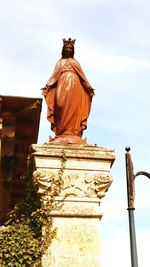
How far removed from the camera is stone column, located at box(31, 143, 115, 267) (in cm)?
745

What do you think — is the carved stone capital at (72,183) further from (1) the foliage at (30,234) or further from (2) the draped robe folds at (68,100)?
(2) the draped robe folds at (68,100)

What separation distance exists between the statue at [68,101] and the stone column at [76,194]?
418 millimetres

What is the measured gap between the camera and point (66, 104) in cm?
862

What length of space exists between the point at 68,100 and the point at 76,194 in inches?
64.1

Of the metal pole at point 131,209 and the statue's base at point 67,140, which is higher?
the statue's base at point 67,140

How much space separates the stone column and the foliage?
0.32 ft

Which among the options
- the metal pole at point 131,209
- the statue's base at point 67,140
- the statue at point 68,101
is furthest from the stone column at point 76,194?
the metal pole at point 131,209

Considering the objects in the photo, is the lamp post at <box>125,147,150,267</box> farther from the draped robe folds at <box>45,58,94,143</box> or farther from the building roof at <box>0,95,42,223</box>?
the building roof at <box>0,95,42,223</box>

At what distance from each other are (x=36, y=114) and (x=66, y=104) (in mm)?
1299

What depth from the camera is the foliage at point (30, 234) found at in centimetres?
751

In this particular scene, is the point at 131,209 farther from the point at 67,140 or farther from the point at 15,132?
the point at 15,132

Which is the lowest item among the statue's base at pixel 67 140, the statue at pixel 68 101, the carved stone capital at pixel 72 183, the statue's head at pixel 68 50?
the carved stone capital at pixel 72 183

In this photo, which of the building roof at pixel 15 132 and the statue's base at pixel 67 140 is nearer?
the statue's base at pixel 67 140

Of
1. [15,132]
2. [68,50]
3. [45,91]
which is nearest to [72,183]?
[45,91]
